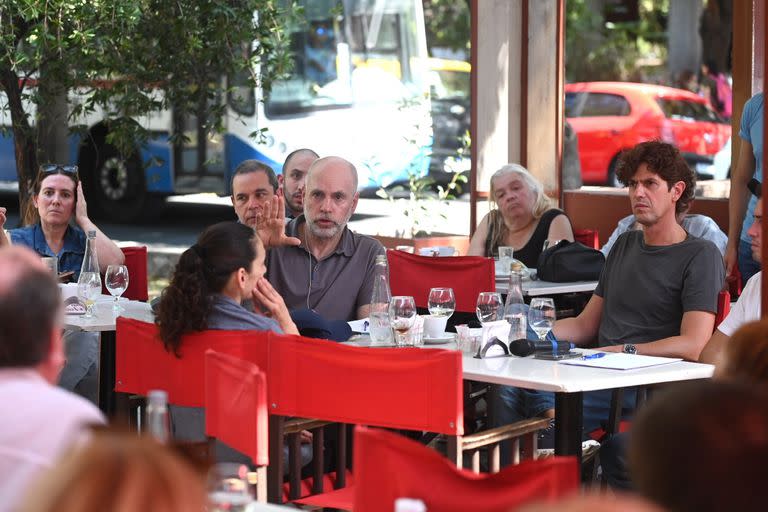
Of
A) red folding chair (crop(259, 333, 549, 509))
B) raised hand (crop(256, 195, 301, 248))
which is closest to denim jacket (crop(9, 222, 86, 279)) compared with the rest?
raised hand (crop(256, 195, 301, 248))

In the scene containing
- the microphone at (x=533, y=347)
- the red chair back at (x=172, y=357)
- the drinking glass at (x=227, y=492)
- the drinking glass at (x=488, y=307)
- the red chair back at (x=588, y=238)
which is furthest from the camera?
the red chair back at (x=588, y=238)

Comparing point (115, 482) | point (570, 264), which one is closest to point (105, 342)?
point (570, 264)

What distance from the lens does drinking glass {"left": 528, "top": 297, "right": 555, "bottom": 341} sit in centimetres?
470

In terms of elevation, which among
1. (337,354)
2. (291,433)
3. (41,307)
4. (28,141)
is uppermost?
(28,141)

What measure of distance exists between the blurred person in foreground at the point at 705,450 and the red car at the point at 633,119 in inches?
463

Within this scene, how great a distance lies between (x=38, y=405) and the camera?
2.25m

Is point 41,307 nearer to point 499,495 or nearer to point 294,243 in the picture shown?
point 499,495

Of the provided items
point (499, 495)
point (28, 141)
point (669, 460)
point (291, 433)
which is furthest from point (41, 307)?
point (28, 141)

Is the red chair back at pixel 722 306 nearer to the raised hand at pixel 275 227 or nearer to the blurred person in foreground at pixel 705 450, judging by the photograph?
the raised hand at pixel 275 227

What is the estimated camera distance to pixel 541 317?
4.70 meters

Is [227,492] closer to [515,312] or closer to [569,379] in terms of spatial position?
[569,379]

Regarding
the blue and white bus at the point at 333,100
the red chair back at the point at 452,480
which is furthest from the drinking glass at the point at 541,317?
the blue and white bus at the point at 333,100

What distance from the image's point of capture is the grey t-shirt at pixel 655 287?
5164mm

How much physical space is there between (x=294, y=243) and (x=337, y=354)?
2.07 metres
